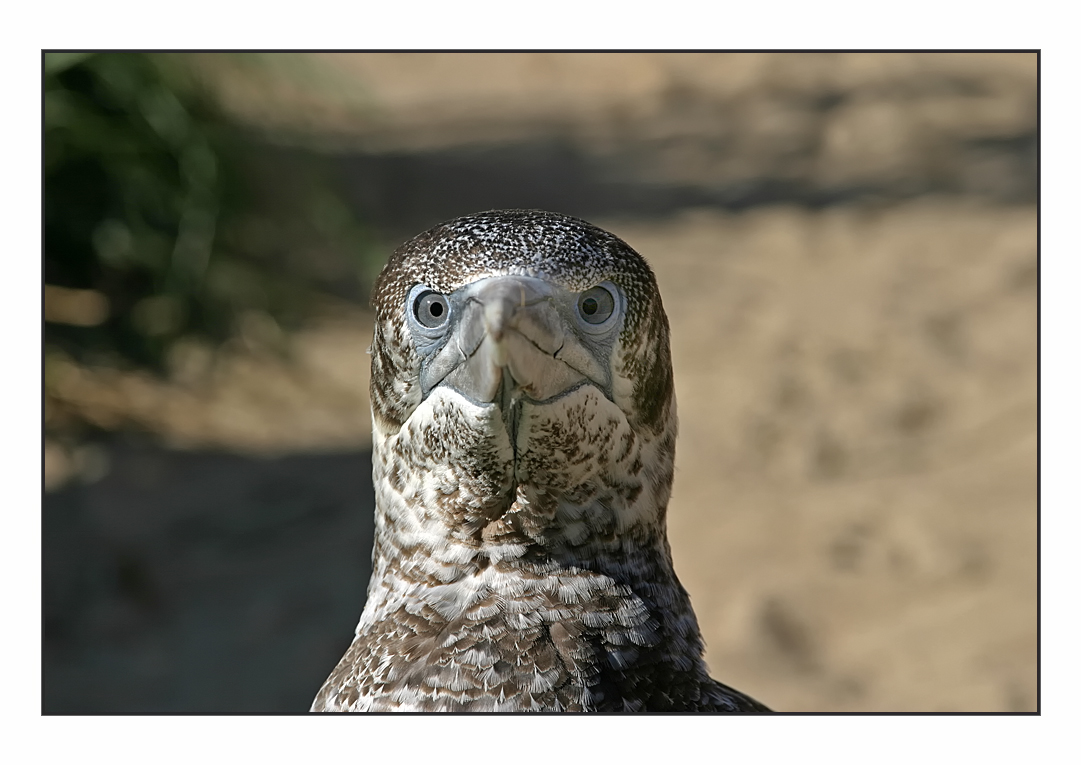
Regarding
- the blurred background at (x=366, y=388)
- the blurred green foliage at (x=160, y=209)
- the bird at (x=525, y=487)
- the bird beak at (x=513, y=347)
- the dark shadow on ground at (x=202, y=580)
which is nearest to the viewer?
the bird beak at (x=513, y=347)

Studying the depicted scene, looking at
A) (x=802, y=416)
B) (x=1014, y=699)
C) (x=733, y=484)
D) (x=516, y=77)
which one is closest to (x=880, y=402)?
(x=802, y=416)

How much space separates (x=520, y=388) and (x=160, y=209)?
5.19m

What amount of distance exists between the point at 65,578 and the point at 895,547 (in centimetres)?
394

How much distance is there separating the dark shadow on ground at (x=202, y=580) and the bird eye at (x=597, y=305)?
3.22m

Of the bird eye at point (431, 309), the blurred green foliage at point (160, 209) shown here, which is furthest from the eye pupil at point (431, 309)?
the blurred green foliage at point (160, 209)

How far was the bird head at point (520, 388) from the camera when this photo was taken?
198 centimetres

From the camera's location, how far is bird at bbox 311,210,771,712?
2.01 m

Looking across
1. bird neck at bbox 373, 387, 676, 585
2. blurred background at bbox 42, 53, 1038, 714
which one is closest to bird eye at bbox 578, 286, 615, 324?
bird neck at bbox 373, 387, 676, 585

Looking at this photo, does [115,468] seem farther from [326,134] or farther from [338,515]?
[326,134]

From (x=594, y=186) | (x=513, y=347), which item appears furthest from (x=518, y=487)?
(x=594, y=186)

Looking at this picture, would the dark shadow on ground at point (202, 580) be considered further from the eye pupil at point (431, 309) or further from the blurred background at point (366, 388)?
the eye pupil at point (431, 309)

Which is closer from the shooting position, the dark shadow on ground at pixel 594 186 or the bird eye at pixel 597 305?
the bird eye at pixel 597 305

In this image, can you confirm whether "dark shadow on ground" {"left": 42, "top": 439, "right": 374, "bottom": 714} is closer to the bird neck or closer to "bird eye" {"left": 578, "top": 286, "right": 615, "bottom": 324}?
the bird neck

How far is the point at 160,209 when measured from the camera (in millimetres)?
6605
